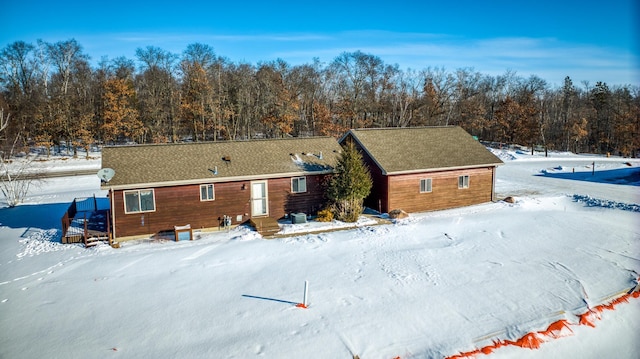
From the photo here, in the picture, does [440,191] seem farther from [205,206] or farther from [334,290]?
[205,206]

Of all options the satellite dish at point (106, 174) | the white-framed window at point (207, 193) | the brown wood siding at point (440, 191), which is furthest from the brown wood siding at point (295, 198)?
the satellite dish at point (106, 174)

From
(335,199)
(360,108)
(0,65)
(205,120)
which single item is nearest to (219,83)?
(205,120)

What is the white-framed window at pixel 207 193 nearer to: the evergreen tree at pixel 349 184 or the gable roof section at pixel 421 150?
the evergreen tree at pixel 349 184

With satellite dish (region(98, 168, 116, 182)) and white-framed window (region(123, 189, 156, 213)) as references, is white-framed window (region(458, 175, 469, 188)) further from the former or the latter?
satellite dish (region(98, 168, 116, 182))

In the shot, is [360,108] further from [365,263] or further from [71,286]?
[71,286]

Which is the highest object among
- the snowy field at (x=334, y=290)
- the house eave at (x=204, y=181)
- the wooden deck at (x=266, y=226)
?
the house eave at (x=204, y=181)

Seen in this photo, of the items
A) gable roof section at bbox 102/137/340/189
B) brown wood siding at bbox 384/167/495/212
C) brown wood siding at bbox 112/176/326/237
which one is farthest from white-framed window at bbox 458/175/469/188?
brown wood siding at bbox 112/176/326/237
